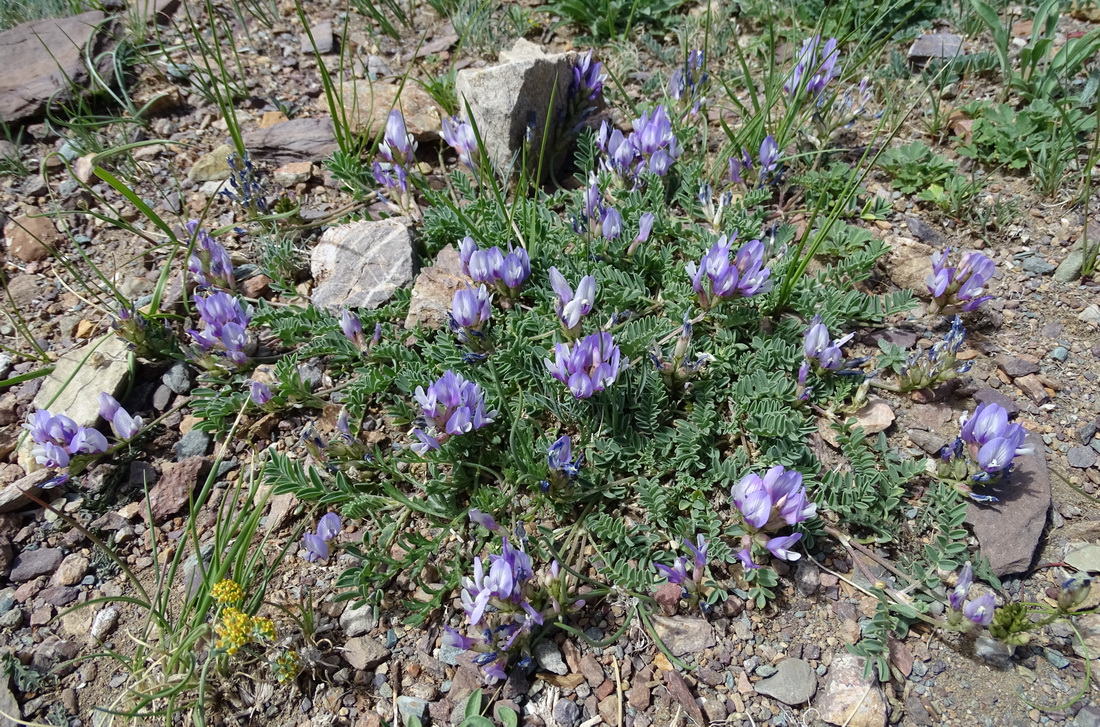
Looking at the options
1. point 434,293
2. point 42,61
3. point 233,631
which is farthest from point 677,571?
point 42,61

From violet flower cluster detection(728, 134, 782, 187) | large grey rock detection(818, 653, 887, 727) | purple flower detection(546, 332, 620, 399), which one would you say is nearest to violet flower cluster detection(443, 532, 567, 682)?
purple flower detection(546, 332, 620, 399)

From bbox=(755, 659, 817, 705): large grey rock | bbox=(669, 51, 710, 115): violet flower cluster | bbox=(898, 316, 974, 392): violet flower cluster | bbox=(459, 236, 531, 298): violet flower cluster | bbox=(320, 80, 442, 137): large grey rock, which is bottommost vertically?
bbox=(755, 659, 817, 705): large grey rock

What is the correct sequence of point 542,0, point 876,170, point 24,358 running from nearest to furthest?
point 24,358, point 876,170, point 542,0

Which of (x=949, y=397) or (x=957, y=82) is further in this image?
(x=957, y=82)

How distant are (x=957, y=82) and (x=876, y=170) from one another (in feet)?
3.36

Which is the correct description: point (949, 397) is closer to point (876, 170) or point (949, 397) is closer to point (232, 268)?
point (876, 170)

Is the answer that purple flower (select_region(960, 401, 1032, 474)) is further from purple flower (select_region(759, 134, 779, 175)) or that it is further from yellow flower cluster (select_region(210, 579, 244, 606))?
yellow flower cluster (select_region(210, 579, 244, 606))

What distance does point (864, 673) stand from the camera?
265 centimetres

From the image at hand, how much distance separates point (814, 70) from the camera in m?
4.17

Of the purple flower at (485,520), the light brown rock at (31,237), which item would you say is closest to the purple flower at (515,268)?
the purple flower at (485,520)

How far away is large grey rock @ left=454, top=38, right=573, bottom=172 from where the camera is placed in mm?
4211

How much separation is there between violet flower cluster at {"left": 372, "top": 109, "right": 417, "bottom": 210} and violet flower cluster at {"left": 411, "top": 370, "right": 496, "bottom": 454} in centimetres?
153

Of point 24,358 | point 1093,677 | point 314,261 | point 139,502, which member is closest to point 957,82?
point 1093,677

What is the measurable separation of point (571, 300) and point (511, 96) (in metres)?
1.62
